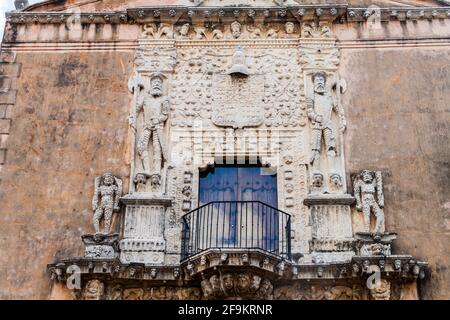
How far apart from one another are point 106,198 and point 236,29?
3762 millimetres

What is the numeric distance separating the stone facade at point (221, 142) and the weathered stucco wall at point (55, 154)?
0.02m

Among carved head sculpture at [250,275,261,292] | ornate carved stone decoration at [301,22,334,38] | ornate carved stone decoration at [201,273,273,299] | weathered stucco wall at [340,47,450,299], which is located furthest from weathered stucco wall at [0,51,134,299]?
weathered stucco wall at [340,47,450,299]

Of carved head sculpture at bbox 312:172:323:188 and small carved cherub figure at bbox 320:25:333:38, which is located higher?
small carved cherub figure at bbox 320:25:333:38

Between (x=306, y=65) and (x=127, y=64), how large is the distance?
3.02m

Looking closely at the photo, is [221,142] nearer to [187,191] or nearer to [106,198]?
[187,191]

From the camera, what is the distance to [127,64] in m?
12.1

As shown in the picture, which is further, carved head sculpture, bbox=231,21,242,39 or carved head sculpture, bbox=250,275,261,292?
carved head sculpture, bbox=231,21,242,39

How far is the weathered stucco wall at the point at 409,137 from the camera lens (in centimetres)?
1045

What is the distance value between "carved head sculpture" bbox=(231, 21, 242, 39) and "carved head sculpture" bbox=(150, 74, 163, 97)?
1509 mm

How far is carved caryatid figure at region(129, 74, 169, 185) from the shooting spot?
11055 millimetres

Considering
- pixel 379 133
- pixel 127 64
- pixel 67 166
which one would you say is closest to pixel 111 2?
pixel 127 64

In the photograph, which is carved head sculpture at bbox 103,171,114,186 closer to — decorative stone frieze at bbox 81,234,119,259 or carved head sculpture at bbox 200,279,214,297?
decorative stone frieze at bbox 81,234,119,259

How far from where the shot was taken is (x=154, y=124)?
1137cm

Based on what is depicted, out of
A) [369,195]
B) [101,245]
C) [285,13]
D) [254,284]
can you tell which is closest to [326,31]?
[285,13]
